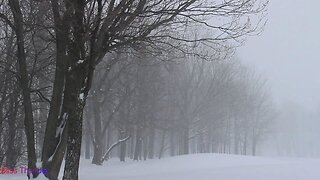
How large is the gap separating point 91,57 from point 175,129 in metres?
34.9

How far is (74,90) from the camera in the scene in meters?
9.80

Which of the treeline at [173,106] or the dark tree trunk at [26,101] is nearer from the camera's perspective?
the dark tree trunk at [26,101]

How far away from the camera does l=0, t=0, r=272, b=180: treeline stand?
396 inches

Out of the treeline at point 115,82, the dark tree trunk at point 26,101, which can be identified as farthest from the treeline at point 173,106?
the dark tree trunk at point 26,101

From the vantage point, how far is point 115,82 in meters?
35.1

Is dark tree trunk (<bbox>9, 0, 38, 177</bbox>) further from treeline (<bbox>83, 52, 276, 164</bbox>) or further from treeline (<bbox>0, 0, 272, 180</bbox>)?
treeline (<bbox>83, 52, 276, 164</bbox>)

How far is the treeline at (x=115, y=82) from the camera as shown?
33.0 ft

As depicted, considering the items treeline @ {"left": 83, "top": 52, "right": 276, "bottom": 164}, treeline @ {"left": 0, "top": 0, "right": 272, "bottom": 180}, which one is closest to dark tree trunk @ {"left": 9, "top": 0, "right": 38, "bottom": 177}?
treeline @ {"left": 0, "top": 0, "right": 272, "bottom": 180}

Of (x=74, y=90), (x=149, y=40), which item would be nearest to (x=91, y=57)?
(x=74, y=90)

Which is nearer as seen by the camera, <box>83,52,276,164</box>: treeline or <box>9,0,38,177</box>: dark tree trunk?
<box>9,0,38,177</box>: dark tree trunk

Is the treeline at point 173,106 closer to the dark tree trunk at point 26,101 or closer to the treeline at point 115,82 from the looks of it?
the treeline at point 115,82

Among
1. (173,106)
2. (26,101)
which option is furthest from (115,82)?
(26,101)

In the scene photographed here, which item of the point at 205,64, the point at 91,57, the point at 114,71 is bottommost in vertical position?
the point at 91,57

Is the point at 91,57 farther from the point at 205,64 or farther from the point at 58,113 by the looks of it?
the point at 205,64
